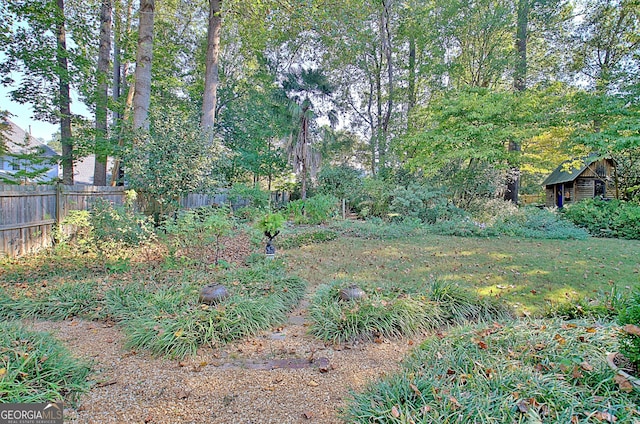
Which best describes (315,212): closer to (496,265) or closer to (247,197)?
(247,197)

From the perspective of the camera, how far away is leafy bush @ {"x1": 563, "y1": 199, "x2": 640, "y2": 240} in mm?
8820

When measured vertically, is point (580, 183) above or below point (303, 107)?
below

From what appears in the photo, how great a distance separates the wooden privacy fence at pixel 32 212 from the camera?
5207 mm

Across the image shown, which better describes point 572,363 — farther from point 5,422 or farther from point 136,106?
point 136,106

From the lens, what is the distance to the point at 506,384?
1.98 metres

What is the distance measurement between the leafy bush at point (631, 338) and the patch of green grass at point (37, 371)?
3436 millimetres

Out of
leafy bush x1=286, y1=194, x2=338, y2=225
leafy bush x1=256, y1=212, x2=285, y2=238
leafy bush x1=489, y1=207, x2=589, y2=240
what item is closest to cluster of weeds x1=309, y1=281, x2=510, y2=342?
leafy bush x1=256, y1=212, x2=285, y2=238

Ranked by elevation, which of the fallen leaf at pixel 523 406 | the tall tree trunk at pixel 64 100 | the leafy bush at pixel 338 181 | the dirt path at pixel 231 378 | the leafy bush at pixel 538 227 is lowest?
the dirt path at pixel 231 378

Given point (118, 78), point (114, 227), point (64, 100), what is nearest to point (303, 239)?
point (114, 227)

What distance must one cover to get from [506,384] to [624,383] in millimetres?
597

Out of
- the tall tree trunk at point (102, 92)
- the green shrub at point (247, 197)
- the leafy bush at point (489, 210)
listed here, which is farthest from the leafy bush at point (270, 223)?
the leafy bush at point (489, 210)

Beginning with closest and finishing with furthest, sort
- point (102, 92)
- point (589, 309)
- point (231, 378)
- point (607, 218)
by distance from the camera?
point (231, 378) → point (589, 309) → point (607, 218) → point (102, 92)

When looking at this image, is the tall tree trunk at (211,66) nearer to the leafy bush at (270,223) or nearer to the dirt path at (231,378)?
the leafy bush at (270,223)

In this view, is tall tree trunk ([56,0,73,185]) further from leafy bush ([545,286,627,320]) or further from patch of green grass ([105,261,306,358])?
leafy bush ([545,286,627,320])
